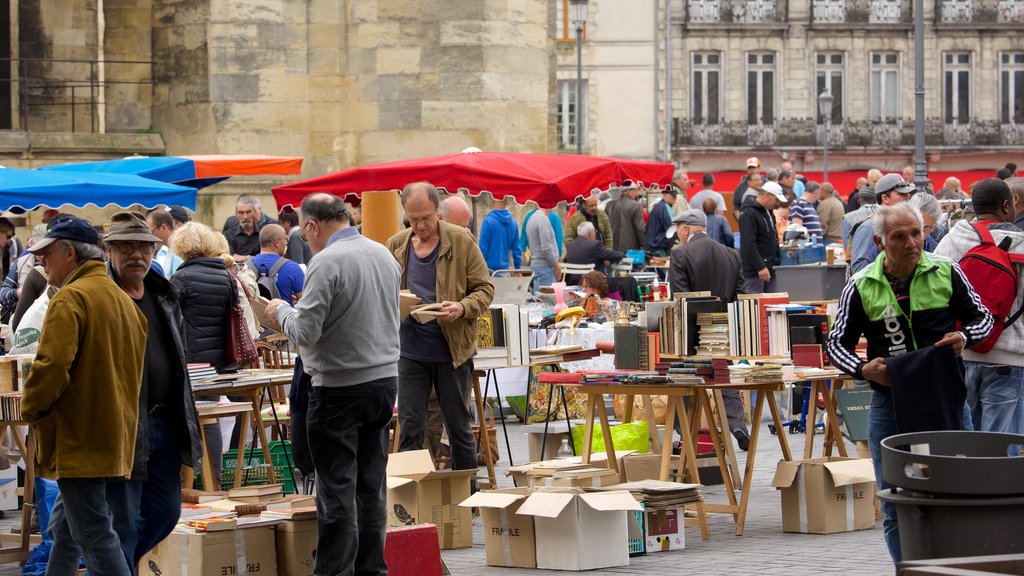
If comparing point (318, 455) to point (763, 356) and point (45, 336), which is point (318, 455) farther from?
point (763, 356)

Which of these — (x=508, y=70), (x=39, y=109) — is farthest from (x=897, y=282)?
(x=39, y=109)

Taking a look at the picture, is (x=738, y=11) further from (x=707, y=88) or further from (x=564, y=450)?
(x=564, y=450)

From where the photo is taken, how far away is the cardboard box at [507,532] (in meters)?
8.56

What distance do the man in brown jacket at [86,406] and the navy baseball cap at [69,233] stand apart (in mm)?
143

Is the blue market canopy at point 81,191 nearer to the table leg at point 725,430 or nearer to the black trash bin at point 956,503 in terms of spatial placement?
the table leg at point 725,430

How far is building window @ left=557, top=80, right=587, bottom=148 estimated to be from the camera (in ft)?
170

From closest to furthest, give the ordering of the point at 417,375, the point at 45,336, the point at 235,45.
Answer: the point at 45,336
the point at 417,375
the point at 235,45

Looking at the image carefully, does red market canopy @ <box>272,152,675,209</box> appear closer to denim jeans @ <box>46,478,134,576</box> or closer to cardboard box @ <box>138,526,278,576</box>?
cardboard box @ <box>138,526,278,576</box>

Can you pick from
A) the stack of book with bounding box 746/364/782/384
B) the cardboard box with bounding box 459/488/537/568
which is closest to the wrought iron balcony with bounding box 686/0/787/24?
the stack of book with bounding box 746/364/782/384

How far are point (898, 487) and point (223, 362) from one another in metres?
5.41

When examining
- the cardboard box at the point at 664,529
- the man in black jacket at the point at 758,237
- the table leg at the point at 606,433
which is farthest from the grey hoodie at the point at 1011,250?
the man in black jacket at the point at 758,237

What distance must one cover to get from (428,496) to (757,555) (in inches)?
69.9

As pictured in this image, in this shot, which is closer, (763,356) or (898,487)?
(898,487)

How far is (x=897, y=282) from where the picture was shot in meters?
7.15
